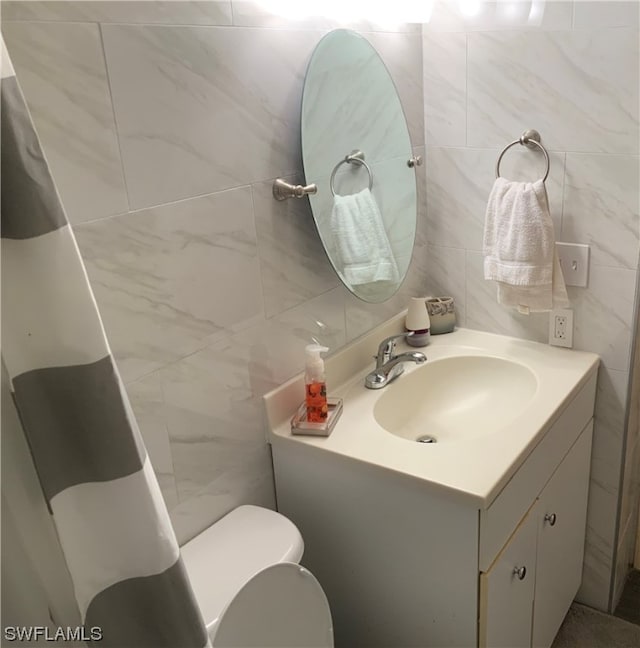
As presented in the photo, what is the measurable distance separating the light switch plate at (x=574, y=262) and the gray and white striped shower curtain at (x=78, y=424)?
1316 mm

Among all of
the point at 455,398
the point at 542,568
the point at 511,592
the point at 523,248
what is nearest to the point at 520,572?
the point at 511,592

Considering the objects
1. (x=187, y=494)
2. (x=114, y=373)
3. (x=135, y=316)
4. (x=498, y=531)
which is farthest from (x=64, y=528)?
(x=498, y=531)

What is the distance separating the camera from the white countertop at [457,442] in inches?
52.4

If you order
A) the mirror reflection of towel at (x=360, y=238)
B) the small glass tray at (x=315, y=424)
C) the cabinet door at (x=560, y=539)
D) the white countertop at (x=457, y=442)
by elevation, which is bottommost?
the cabinet door at (x=560, y=539)

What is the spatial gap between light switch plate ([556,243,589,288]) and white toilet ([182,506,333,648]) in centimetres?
96

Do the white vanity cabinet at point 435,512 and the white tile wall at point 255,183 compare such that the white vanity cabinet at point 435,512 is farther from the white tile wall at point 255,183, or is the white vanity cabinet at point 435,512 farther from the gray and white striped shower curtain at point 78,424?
the gray and white striped shower curtain at point 78,424

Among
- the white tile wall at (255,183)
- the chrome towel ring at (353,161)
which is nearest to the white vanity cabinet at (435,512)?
the white tile wall at (255,183)

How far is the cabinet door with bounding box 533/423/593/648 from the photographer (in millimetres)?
1641

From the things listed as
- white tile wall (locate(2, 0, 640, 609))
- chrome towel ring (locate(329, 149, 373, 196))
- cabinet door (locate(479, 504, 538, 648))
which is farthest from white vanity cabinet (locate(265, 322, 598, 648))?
chrome towel ring (locate(329, 149, 373, 196))

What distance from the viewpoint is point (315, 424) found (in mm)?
1493

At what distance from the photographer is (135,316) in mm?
1185

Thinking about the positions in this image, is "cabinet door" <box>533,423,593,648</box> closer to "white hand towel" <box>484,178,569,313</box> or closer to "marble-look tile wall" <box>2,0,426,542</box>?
"white hand towel" <box>484,178,569,313</box>

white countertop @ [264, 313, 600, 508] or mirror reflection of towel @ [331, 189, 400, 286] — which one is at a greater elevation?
mirror reflection of towel @ [331, 189, 400, 286]

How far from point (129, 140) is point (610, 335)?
50.4 inches
